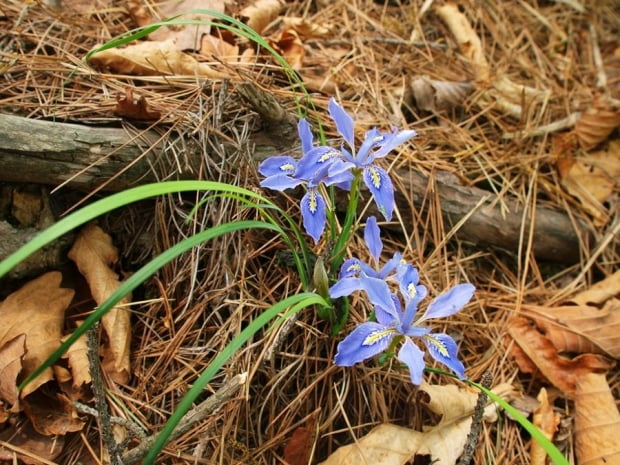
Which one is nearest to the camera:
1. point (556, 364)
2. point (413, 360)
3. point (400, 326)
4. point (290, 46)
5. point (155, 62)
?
point (413, 360)

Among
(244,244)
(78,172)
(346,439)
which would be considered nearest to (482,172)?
(244,244)

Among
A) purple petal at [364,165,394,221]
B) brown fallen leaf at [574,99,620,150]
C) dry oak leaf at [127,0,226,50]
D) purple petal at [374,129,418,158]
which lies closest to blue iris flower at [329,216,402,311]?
purple petal at [364,165,394,221]

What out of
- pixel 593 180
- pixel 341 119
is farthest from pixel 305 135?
pixel 593 180

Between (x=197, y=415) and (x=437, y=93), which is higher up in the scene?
(x=437, y=93)

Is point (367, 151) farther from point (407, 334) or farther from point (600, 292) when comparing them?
point (600, 292)

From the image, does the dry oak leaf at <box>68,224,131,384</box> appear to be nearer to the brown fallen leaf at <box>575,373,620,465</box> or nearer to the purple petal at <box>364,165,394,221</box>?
the purple petal at <box>364,165,394,221</box>

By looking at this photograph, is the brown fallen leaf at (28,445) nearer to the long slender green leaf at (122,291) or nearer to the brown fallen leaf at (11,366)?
the brown fallen leaf at (11,366)

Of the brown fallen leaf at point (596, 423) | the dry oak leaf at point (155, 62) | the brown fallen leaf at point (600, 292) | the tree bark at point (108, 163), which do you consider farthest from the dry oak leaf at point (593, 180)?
the dry oak leaf at point (155, 62)
